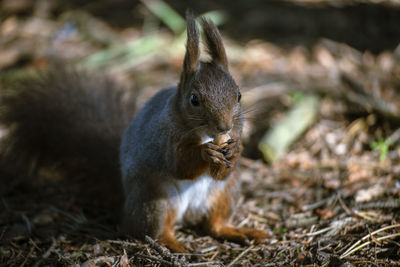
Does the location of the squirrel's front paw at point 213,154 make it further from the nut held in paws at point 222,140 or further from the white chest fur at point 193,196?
the white chest fur at point 193,196

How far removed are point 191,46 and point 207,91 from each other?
31 centimetres

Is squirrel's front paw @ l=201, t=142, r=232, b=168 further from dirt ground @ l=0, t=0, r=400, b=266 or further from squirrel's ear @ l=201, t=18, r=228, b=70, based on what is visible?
squirrel's ear @ l=201, t=18, r=228, b=70

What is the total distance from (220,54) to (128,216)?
3.87 feet

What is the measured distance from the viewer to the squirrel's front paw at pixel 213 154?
2066 mm

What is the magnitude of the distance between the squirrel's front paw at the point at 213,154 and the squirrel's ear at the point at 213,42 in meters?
0.54

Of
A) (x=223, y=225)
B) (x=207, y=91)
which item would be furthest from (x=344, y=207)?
(x=207, y=91)

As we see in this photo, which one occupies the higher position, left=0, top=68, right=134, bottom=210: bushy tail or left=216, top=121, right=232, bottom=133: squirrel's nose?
left=216, top=121, right=232, bottom=133: squirrel's nose

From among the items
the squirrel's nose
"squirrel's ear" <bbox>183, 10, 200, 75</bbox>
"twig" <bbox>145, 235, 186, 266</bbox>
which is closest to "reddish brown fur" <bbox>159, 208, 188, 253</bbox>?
"twig" <bbox>145, 235, 186, 266</bbox>

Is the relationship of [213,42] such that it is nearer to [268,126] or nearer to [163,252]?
[163,252]

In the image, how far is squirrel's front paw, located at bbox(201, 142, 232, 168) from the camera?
6.78 ft

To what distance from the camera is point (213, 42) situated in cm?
222

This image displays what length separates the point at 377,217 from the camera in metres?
2.36

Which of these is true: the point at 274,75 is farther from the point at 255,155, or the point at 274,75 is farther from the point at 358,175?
the point at 358,175

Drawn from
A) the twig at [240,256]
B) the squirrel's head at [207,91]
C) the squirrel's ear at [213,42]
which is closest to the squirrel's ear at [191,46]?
the squirrel's head at [207,91]
